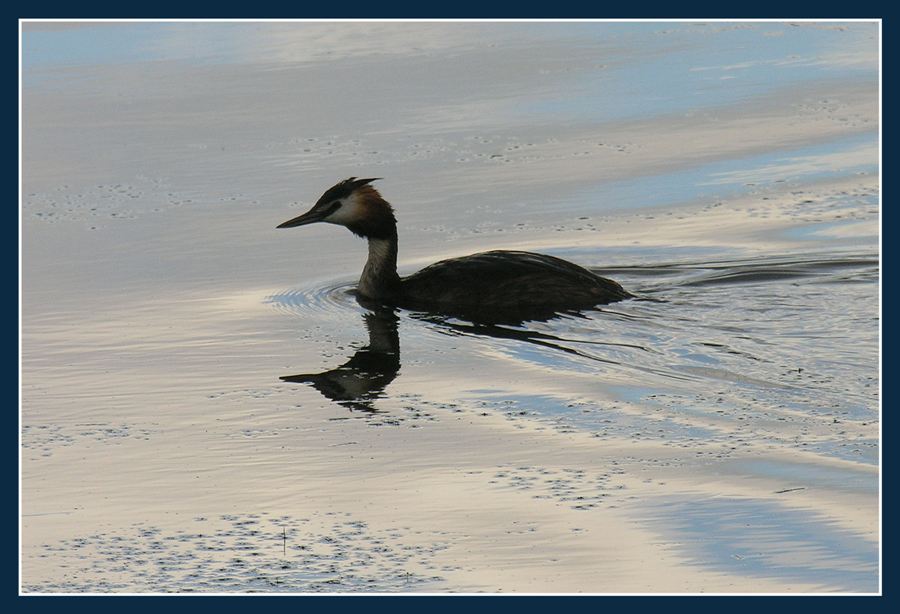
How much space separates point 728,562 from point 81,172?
971 cm

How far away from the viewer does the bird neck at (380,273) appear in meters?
13.3

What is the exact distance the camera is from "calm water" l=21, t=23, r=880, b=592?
8.26m

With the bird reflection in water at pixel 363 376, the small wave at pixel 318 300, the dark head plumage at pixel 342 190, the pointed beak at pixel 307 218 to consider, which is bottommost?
the bird reflection in water at pixel 363 376

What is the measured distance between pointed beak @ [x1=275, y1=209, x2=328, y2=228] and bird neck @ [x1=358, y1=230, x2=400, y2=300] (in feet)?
1.50

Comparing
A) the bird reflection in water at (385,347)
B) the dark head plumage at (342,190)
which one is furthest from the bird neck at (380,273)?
the dark head plumage at (342,190)

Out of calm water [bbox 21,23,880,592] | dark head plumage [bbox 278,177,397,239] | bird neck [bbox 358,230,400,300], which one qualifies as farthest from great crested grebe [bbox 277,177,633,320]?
dark head plumage [bbox 278,177,397,239]

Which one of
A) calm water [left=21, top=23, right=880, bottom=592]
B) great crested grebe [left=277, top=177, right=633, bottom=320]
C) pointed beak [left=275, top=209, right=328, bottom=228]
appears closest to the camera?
calm water [left=21, top=23, right=880, bottom=592]

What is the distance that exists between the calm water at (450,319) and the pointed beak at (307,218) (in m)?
0.40

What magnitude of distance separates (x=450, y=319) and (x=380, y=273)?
36.3 inches

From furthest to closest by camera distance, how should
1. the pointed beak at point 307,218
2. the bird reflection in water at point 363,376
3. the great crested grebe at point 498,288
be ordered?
the pointed beak at point 307,218
the great crested grebe at point 498,288
the bird reflection in water at point 363,376

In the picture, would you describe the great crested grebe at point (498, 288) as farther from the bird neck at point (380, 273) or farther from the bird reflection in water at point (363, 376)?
the bird reflection in water at point (363, 376)

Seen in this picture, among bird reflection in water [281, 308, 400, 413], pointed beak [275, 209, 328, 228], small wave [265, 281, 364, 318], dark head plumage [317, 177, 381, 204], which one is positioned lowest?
bird reflection in water [281, 308, 400, 413]

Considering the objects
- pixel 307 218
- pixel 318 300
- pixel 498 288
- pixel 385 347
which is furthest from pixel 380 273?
pixel 385 347

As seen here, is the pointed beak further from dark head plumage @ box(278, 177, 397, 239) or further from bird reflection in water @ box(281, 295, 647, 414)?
bird reflection in water @ box(281, 295, 647, 414)
